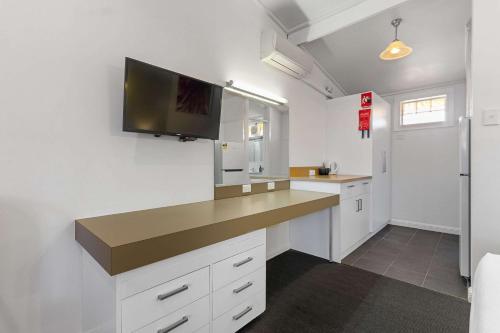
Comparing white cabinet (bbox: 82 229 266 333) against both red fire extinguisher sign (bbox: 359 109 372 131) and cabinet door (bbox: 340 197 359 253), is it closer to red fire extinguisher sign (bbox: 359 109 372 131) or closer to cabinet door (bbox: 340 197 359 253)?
cabinet door (bbox: 340 197 359 253)

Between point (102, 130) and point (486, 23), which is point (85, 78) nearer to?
point (102, 130)

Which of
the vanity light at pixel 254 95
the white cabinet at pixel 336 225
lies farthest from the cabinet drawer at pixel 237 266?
the vanity light at pixel 254 95

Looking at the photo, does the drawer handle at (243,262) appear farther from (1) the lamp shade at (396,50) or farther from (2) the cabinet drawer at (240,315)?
(1) the lamp shade at (396,50)

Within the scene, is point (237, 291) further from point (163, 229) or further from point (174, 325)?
point (163, 229)

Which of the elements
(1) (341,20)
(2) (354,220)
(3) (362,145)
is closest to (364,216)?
(2) (354,220)

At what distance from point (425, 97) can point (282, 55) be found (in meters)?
2.95

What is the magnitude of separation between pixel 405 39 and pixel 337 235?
2.61 m

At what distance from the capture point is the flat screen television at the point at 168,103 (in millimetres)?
1418

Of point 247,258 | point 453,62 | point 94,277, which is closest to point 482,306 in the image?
point 247,258

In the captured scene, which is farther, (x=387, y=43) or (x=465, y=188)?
(x=387, y=43)

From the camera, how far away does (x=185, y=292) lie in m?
1.17

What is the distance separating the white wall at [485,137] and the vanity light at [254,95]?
167 centimetres

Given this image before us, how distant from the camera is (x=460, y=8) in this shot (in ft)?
7.81

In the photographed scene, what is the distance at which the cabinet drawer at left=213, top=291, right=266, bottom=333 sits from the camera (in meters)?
1.34
